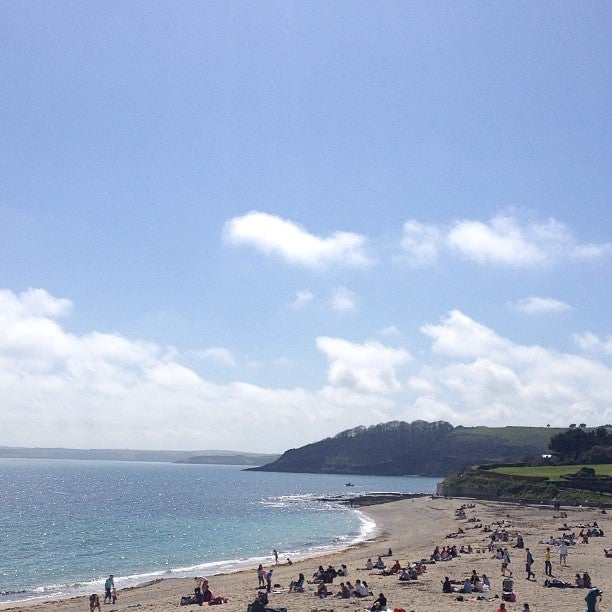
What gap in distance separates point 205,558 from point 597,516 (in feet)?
134

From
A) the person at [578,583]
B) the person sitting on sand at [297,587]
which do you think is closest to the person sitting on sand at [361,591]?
the person sitting on sand at [297,587]

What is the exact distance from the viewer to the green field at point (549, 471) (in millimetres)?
92875

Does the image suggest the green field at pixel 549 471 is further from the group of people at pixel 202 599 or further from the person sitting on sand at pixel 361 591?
the group of people at pixel 202 599

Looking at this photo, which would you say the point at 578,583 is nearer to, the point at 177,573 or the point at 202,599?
the point at 202,599

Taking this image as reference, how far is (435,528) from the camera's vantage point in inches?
2739

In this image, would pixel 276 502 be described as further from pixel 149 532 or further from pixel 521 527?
pixel 521 527

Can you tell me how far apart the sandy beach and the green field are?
22535mm

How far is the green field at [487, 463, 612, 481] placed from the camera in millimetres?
92875

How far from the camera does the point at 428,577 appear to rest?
3581cm

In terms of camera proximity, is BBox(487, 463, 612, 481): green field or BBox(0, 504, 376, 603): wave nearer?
BBox(0, 504, 376, 603): wave

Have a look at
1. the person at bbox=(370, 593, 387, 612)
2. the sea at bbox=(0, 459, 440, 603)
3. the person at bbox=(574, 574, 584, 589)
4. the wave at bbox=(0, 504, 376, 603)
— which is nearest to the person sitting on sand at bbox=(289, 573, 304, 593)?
the person at bbox=(370, 593, 387, 612)

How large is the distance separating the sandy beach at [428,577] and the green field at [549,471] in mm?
22535

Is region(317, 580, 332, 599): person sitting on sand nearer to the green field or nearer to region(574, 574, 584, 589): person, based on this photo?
A: region(574, 574, 584, 589): person

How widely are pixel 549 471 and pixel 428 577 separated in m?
71.9
